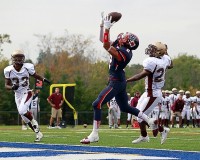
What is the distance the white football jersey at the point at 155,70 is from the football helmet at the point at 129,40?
45 centimetres

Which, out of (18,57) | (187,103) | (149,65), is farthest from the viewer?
(187,103)

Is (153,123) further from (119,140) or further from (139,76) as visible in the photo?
(119,140)

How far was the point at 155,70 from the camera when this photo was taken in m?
11.2

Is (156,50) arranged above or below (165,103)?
above

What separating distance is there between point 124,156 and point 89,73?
7006 cm

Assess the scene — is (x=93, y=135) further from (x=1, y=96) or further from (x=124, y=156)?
(x=1, y=96)

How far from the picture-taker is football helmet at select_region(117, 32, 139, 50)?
10.8 metres

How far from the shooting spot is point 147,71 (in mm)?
11172

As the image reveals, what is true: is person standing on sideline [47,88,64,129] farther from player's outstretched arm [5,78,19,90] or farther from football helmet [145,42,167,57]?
football helmet [145,42,167,57]

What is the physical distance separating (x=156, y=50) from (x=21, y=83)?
9.80 feet

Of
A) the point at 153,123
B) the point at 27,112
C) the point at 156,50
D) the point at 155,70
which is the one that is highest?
the point at 156,50

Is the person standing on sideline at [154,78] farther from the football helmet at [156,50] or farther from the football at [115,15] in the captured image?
the football at [115,15]

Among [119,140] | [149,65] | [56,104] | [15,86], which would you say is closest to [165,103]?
[56,104]

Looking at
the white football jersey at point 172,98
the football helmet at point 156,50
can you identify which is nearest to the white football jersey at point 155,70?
the football helmet at point 156,50
